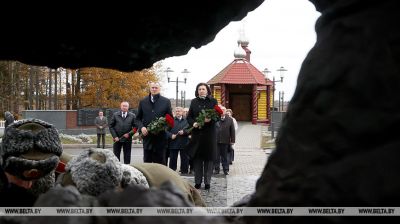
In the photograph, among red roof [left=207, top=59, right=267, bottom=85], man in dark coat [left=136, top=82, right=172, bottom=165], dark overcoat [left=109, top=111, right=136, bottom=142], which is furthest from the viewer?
red roof [left=207, top=59, right=267, bottom=85]

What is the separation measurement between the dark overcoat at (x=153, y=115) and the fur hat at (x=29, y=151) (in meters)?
6.19

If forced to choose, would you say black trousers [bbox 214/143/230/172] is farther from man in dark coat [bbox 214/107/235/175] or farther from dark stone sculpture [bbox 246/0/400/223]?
dark stone sculpture [bbox 246/0/400/223]

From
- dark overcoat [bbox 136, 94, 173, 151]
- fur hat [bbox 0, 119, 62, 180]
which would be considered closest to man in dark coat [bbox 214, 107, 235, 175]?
dark overcoat [bbox 136, 94, 173, 151]

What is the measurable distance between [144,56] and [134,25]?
0.37 feet

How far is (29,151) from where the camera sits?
56.9 inches

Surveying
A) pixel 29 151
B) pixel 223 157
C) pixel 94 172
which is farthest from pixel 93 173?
pixel 223 157

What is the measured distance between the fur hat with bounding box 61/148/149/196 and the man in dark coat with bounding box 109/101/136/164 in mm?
8342

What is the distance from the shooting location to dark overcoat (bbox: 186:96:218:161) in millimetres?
7863

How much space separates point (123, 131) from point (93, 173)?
28.8ft

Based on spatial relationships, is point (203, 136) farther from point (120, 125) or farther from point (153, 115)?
point (120, 125)

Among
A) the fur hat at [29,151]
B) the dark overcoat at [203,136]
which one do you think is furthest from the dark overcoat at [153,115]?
the fur hat at [29,151]

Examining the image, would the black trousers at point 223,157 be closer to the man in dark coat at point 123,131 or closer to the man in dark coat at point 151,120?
the man in dark coat at point 123,131

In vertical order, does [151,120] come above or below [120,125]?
above

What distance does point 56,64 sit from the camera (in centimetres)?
116
